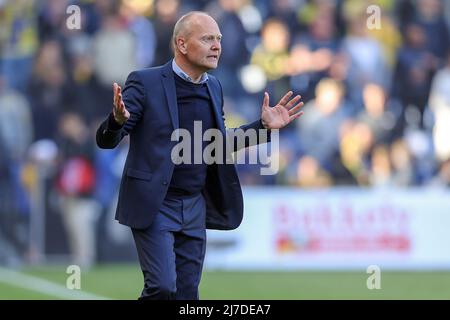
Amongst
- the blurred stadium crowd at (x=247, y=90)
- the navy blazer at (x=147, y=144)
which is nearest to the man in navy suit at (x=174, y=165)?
the navy blazer at (x=147, y=144)

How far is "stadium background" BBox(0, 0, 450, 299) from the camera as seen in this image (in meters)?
17.6

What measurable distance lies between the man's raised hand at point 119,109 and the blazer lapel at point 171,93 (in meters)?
0.49

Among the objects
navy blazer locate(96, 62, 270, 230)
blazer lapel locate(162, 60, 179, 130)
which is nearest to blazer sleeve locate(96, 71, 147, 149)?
navy blazer locate(96, 62, 270, 230)

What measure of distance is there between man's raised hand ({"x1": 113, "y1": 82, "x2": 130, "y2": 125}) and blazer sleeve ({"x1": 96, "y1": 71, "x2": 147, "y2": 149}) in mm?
50

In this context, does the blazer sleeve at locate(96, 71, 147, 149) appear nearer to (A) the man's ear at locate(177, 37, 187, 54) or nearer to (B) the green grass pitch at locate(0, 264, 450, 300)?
(A) the man's ear at locate(177, 37, 187, 54)

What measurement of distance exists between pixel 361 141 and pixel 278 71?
5.38ft

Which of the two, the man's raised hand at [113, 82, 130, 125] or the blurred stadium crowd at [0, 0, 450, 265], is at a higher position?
the blurred stadium crowd at [0, 0, 450, 265]

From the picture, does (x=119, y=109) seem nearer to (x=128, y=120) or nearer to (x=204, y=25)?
(x=128, y=120)

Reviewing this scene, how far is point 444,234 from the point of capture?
17.7 meters

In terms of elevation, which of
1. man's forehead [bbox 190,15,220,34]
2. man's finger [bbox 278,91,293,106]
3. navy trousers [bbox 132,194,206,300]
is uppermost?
man's forehead [bbox 190,15,220,34]

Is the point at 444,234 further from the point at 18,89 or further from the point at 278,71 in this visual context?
the point at 18,89

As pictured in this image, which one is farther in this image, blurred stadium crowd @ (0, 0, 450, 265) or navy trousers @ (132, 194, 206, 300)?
blurred stadium crowd @ (0, 0, 450, 265)

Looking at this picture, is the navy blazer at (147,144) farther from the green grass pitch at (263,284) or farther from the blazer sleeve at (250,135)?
the green grass pitch at (263,284)

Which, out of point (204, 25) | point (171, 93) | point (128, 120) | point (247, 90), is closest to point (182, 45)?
point (204, 25)
